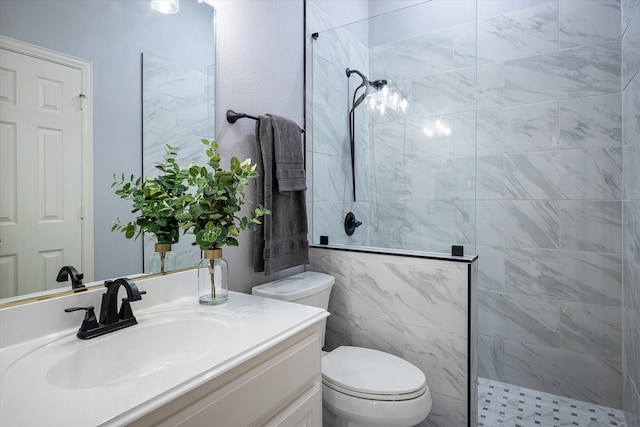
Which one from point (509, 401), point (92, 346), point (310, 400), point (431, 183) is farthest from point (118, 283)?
point (509, 401)

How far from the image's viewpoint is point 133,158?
1178 millimetres

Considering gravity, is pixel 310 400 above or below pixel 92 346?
below

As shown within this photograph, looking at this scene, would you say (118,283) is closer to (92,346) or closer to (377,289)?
(92,346)

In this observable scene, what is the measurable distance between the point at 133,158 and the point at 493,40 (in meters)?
2.17

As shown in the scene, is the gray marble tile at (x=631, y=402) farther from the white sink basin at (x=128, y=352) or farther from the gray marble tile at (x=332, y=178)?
the white sink basin at (x=128, y=352)

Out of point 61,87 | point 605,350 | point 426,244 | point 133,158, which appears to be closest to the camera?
point 61,87

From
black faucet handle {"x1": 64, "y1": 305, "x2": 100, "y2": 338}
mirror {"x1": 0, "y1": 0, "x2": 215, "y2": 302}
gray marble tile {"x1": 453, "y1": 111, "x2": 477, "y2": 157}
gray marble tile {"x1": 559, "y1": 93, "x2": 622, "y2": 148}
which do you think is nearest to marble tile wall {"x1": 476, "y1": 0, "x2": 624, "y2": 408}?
gray marble tile {"x1": 559, "y1": 93, "x2": 622, "y2": 148}

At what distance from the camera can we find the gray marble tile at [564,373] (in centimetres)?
197

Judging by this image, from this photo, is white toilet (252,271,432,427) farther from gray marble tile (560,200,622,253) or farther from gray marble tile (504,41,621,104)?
gray marble tile (504,41,621,104)

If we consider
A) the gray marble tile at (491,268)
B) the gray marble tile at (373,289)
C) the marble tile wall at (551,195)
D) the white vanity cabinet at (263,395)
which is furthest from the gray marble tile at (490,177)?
the white vanity cabinet at (263,395)

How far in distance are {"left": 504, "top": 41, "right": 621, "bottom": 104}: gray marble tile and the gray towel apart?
1.37 metres

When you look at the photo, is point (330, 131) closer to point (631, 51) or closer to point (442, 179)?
point (442, 179)

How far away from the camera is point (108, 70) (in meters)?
1.11

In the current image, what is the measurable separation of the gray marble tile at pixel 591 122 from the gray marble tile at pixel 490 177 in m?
0.34
